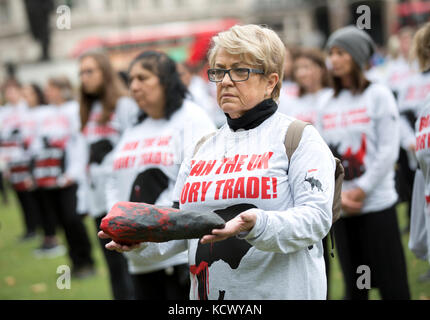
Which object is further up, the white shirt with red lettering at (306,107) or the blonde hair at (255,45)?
the blonde hair at (255,45)

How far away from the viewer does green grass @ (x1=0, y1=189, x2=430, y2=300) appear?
5.64 meters

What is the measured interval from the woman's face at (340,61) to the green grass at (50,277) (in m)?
2.01

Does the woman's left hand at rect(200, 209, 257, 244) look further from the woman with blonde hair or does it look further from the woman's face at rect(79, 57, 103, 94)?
the woman's face at rect(79, 57, 103, 94)

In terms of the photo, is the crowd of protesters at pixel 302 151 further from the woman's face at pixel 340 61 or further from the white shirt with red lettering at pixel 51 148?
the white shirt with red lettering at pixel 51 148

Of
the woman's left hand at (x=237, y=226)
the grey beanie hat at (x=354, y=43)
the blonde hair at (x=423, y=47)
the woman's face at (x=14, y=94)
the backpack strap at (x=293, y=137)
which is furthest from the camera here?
the woman's face at (x=14, y=94)

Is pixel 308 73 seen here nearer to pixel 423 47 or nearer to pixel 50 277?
pixel 423 47

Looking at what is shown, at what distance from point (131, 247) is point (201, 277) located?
0.36 meters

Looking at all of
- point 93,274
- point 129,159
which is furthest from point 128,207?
point 93,274

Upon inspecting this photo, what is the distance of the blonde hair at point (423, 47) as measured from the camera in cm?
349

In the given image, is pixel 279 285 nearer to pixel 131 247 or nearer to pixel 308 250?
pixel 308 250

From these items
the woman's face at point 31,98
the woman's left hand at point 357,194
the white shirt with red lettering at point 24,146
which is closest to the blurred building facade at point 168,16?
the white shirt with red lettering at point 24,146

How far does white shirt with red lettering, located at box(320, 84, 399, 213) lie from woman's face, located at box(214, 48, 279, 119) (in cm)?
182

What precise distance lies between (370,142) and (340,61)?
25.6 inches

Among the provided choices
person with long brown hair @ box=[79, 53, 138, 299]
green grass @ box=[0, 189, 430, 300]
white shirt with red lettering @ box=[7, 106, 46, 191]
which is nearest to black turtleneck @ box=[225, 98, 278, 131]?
person with long brown hair @ box=[79, 53, 138, 299]
